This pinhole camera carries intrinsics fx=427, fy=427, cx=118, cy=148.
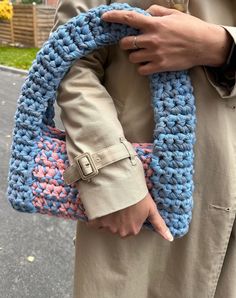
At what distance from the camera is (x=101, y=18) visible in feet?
3.15

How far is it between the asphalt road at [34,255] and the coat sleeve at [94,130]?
1.59 m

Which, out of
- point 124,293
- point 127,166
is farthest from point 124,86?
point 124,293

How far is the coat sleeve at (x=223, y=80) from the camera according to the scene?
3.28 ft

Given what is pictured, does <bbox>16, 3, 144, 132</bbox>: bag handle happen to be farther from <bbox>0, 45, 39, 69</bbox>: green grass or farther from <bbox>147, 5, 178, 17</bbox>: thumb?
Answer: <bbox>0, 45, 39, 69</bbox>: green grass

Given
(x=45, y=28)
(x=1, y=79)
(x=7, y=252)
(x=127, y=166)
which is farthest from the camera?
(x=45, y=28)

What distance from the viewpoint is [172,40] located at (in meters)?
0.94

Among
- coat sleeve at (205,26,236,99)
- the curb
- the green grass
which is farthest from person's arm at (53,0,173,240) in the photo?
the green grass

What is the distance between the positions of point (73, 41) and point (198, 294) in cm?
74

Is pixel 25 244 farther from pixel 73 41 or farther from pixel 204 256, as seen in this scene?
pixel 73 41

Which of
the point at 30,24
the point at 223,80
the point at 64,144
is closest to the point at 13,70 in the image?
the point at 30,24

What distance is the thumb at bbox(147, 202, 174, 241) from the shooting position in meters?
1.00

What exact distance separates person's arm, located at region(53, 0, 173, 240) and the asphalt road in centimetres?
154

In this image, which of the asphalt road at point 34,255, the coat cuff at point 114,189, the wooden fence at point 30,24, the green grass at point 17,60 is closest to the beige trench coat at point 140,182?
the coat cuff at point 114,189

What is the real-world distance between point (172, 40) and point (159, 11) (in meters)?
0.08
